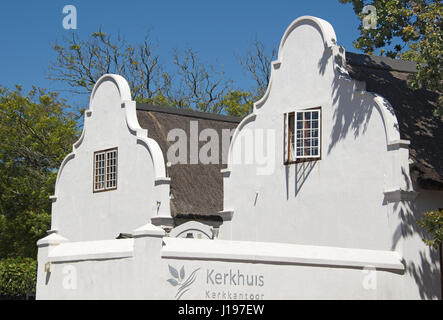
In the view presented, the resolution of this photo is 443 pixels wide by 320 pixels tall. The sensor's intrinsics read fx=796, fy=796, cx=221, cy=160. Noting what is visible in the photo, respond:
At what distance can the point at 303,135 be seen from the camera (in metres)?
26.1

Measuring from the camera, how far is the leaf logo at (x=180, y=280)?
61.1ft

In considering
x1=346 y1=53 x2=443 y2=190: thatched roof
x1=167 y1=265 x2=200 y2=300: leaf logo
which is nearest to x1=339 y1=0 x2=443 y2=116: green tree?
x1=346 y1=53 x2=443 y2=190: thatched roof

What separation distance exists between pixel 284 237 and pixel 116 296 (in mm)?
8777

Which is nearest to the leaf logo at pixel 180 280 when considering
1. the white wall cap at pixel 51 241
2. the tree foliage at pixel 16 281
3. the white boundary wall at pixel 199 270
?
the white boundary wall at pixel 199 270

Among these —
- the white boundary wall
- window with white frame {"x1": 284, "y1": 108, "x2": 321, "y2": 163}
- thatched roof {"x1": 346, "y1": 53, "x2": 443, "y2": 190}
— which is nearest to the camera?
the white boundary wall

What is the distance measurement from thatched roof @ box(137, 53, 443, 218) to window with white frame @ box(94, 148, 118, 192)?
180cm

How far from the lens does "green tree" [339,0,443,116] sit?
71.5 ft

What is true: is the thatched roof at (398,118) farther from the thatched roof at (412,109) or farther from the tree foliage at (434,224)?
the tree foliage at (434,224)

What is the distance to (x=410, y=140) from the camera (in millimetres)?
23906

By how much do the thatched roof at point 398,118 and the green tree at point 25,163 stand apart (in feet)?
34.3

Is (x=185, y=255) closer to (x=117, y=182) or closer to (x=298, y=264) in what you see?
(x=298, y=264)

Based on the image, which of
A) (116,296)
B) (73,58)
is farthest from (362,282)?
(73,58)

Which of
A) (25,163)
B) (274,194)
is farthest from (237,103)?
(274,194)

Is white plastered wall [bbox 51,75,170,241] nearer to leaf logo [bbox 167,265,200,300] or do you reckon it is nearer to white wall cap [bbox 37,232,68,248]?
white wall cap [bbox 37,232,68,248]
